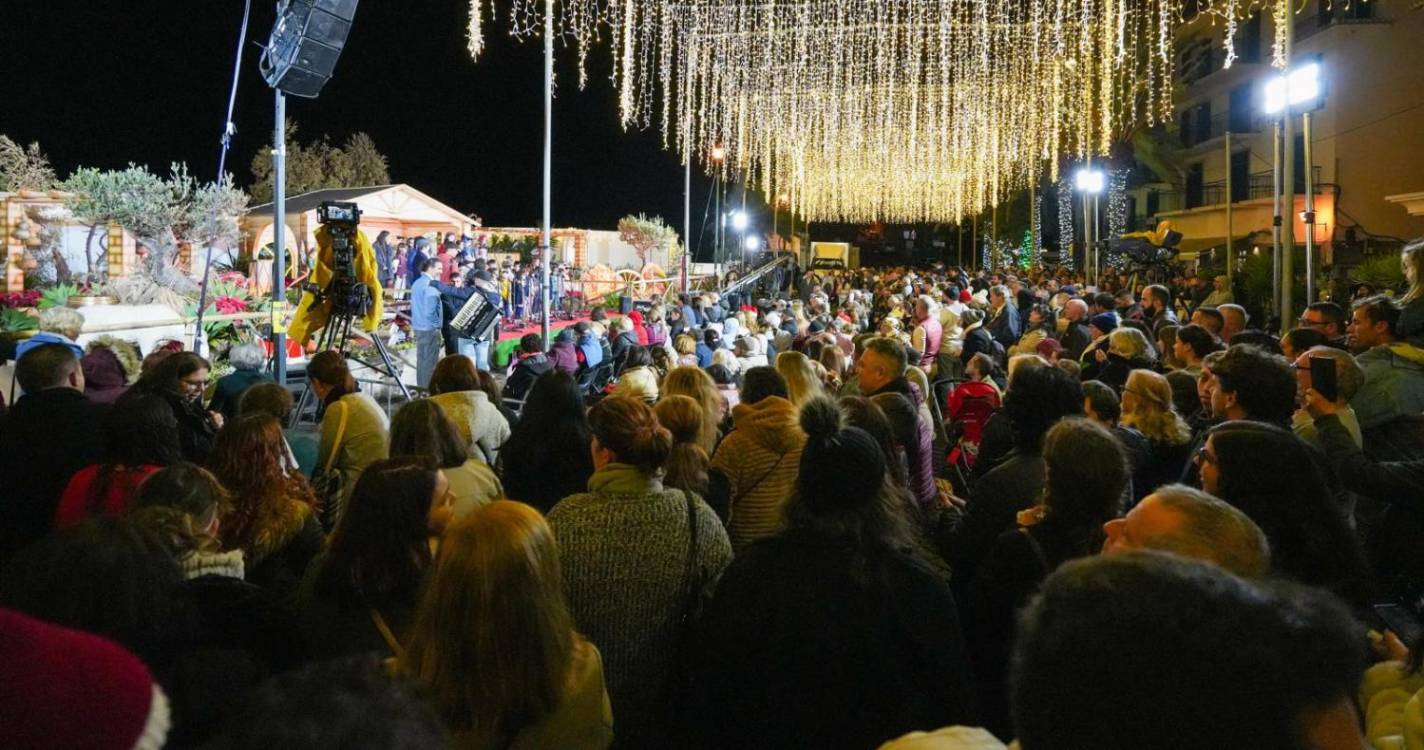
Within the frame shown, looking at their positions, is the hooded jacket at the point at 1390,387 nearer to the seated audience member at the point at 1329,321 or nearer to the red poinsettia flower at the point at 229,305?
the seated audience member at the point at 1329,321

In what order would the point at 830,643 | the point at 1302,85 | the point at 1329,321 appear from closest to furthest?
the point at 830,643
the point at 1329,321
the point at 1302,85

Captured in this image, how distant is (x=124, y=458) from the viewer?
366 centimetres

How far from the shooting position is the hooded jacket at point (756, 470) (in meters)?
4.05

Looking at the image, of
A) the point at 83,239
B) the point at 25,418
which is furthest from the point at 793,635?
the point at 83,239

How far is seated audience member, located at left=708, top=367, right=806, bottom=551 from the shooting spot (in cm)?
405

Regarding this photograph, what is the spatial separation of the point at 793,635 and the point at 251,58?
34.3 m

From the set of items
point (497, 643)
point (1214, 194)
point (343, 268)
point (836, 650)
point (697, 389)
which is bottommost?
point (836, 650)

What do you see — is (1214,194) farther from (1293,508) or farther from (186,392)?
(186,392)

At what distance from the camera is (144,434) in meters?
3.65

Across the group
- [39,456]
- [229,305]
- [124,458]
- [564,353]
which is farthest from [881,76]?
[124,458]

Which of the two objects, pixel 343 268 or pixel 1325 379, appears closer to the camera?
pixel 1325 379

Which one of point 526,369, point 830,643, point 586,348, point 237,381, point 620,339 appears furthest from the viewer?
point 620,339

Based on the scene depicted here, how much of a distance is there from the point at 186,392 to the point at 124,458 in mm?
1501

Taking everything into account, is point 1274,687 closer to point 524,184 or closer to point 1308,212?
point 1308,212
